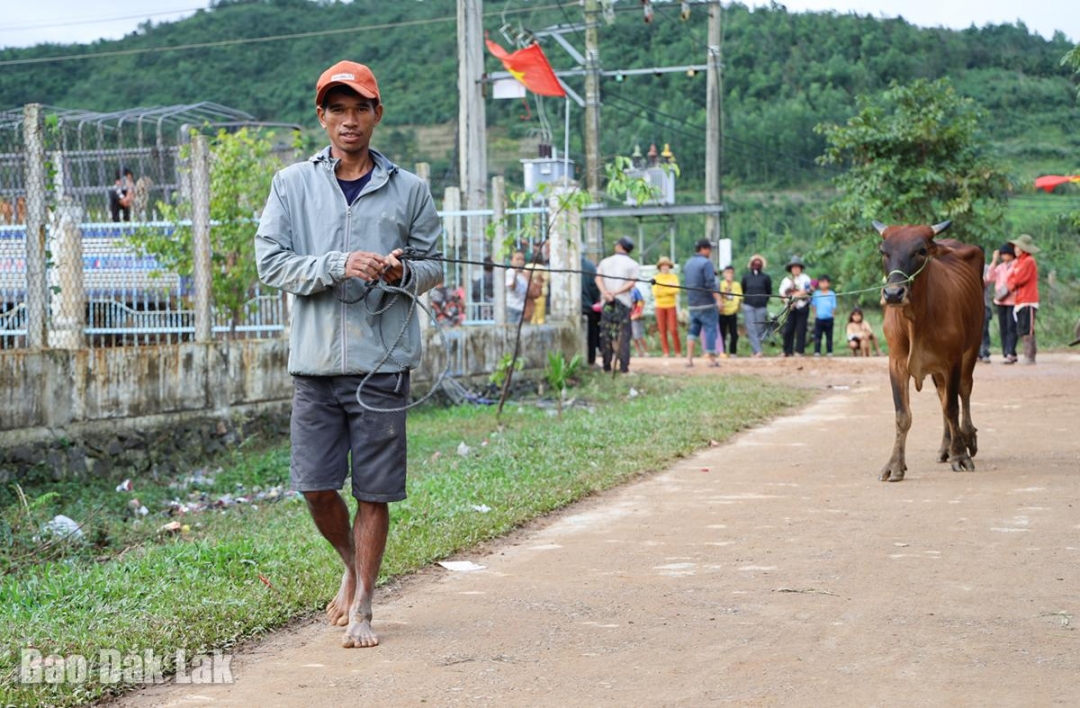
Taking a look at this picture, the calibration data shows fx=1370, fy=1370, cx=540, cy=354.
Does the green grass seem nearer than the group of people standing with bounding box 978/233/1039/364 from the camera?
Yes

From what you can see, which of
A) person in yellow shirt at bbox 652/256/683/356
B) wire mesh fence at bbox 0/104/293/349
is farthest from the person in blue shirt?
wire mesh fence at bbox 0/104/293/349

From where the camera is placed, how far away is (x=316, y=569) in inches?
241

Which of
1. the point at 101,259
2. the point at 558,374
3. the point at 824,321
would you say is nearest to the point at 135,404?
the point at 101,259

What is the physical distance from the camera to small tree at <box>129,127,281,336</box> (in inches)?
508

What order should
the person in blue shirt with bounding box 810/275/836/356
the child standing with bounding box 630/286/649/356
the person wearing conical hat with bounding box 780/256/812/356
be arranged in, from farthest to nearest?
the child standing with bounding box 630/286/649/356, the person wearing conical hat with bounding box 780/256/812/356, the person in blue shirt with bounding box 810/275/836/356

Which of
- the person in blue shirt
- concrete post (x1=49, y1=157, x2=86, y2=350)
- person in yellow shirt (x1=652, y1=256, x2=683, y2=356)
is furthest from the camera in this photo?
the person in blue shirt

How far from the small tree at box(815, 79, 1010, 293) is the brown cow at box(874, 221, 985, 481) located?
52.5ft

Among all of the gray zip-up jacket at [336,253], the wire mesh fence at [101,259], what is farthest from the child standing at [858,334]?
the gray zip-up jacket at [336,253]

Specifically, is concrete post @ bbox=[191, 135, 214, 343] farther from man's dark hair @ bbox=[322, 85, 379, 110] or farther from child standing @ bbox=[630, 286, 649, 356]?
child standing @ bbox=[630, 286, 649, 356]

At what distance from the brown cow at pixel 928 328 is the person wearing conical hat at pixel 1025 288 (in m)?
9.77

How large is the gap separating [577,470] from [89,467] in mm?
3695

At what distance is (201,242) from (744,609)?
7379 mm

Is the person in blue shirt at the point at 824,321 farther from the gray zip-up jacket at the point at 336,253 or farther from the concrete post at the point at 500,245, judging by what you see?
the gray zip-up jacket at the point at 336,253

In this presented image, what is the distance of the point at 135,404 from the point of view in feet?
35.0
